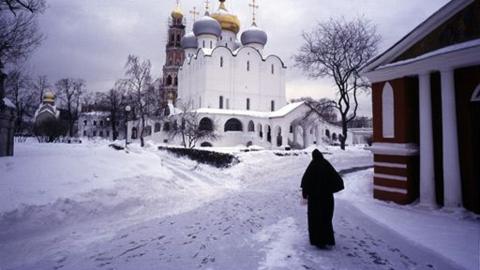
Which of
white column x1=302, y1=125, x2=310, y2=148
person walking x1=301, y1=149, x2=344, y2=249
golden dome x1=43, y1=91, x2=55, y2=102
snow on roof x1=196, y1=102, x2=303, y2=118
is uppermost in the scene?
golden dome x1=43, y1=91, x2=55, y2=102

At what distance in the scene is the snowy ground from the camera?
489 cm

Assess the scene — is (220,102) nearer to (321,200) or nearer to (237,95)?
(237,95)

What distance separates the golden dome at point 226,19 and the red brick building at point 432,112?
48776mm

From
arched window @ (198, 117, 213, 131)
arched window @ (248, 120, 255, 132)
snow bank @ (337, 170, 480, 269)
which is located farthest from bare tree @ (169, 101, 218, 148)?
snow bank @ (337, 170, 480, 269)

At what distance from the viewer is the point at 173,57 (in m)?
62.4

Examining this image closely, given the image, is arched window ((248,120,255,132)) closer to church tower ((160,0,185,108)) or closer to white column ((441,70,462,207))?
church tower ((160,0,185,108))

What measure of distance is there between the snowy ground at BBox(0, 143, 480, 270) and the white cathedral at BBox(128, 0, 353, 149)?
26.5 m

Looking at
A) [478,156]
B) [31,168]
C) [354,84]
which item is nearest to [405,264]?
[478,156]

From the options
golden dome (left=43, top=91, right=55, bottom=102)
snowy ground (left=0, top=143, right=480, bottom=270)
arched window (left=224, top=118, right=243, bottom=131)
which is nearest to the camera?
snowy ground (left=0, top=143, right=480, bottom=270)

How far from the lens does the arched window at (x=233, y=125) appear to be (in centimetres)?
4125

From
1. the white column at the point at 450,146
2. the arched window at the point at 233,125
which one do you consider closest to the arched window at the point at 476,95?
the white column at the point at 450,146

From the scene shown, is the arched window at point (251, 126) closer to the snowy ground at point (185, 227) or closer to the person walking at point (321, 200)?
the snowy ground at point (185, 227)

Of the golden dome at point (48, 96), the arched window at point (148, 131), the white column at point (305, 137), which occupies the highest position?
the golden dome at point (48, 96)

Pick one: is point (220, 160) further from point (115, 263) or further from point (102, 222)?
point (115, 263)
